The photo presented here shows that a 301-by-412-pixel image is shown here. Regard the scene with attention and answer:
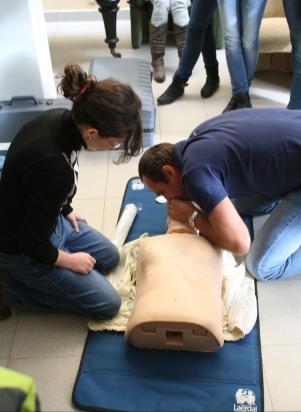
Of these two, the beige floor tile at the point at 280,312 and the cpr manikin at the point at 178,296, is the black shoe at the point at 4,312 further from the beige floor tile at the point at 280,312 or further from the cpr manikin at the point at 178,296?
the beige floor tile at the point at 280,312

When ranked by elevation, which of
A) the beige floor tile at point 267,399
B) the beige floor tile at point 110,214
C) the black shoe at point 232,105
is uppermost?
the black shoe at point 232,105

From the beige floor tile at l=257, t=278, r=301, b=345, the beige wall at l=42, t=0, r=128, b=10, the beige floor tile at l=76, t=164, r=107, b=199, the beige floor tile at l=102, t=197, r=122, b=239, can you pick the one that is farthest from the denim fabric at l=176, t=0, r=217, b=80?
the beige wall at l=42, t=0, r=128, b=10

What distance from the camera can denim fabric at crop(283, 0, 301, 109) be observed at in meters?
2.04

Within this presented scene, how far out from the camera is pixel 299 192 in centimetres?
133

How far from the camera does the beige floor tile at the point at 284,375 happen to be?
115 centimetres

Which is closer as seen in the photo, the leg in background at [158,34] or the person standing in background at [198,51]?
the person standing in background at [198,51]

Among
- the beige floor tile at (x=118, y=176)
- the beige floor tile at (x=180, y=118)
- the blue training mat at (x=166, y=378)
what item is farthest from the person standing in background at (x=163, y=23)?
the blue training mat at (x=166, y=378)

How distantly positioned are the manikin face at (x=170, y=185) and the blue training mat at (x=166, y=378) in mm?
462

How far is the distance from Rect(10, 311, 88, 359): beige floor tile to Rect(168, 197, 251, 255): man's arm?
486 mm

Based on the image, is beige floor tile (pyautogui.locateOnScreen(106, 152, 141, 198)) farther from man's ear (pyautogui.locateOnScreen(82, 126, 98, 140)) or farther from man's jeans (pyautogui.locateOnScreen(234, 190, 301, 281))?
man's ear (pyautogui.locateOnScreen(82, 126, 98, 140))

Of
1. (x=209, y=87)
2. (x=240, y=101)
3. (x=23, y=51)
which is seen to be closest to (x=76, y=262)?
(x=23, y=51)

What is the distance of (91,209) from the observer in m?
1.84

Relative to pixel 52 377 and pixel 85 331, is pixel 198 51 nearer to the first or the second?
pixel 85 331

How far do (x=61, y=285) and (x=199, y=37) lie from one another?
64.7 inches
